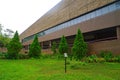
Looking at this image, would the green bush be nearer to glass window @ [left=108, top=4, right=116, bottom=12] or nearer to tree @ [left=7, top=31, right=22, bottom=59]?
glass window @ [left=108, top=4, right=116, bottom=12]

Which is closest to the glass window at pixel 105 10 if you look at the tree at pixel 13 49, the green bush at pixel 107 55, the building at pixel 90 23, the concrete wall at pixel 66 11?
the building at pixel 90 23

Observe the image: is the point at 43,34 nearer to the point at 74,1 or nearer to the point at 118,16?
the point at 74,1

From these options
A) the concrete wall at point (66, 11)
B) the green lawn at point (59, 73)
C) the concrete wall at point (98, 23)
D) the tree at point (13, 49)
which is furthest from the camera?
the concrete wall at point (66, 11)

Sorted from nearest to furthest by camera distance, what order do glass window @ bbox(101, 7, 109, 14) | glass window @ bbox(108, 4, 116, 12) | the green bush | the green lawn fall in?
the green lawn → the green bush → glass window @ bbox(108, 4, 116, 12) → glass window @ bbox(101, 7, 109, 14)

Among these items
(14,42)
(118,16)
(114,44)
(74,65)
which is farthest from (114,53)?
(14,42)

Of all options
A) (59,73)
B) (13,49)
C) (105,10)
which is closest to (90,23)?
(105,10)

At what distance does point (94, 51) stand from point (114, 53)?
5.37m

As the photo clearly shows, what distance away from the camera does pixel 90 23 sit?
3497 cm

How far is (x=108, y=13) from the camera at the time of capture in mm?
30328

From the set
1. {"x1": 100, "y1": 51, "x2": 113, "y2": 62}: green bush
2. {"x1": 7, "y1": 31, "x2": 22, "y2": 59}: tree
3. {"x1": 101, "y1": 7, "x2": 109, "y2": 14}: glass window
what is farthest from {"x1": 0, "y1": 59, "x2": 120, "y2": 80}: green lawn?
{"x1": 7, "y1": 31, "x2": 22, "y2": 59}: tree

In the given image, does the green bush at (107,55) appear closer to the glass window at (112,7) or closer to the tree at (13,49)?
the glass window at (112,7)

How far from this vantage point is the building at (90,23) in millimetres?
29445

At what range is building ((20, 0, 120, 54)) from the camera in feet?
96.6

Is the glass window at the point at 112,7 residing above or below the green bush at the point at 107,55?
above
